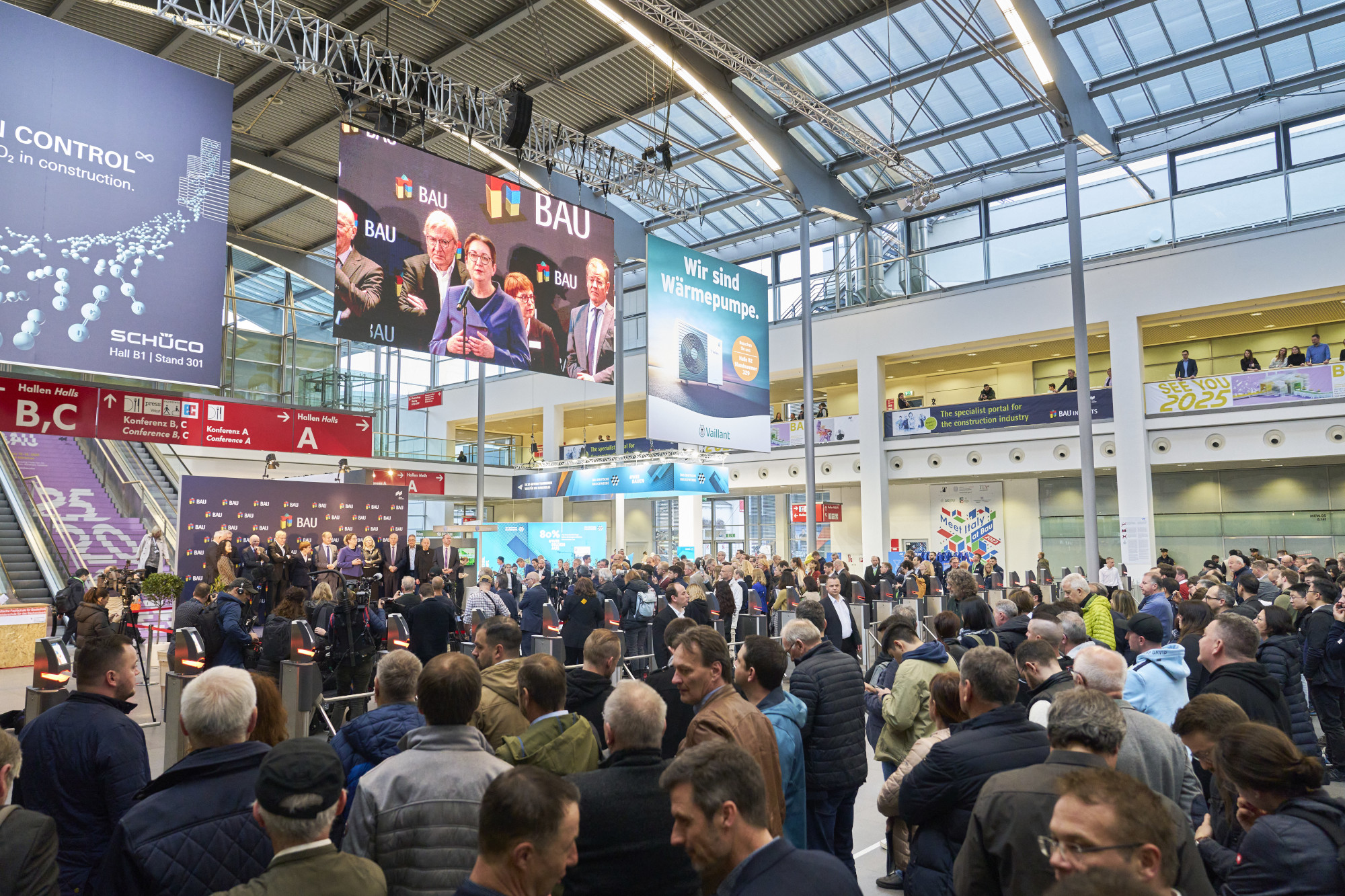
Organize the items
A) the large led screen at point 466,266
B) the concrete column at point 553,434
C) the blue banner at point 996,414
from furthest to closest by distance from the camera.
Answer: the concrete column at point 553,434 < the blue banner at point 996,414 < the large led screen at point 466,266

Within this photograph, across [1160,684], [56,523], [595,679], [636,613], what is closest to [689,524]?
[636,613]

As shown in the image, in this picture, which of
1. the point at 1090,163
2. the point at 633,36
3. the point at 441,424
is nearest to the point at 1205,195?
the point at 1090,163

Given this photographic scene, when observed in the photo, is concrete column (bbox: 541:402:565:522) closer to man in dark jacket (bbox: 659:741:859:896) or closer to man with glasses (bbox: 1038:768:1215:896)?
man in dark jacket (bbox: 659:741:859:896)

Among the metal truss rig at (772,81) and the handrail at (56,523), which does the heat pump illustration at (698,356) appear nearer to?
the metal truss rig at (772,81)

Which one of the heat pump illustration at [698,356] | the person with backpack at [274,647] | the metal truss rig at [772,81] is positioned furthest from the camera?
the heat pump illustration at [698,356]

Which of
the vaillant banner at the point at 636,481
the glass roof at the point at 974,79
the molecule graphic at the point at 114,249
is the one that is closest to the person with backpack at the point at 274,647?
the molecule graphic at the point at 114,249

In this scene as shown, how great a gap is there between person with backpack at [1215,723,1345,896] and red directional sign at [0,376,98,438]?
12675 mm

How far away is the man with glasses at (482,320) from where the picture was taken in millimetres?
11295

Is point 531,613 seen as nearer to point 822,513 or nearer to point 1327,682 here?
point 1327,682

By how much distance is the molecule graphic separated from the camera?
821 cm

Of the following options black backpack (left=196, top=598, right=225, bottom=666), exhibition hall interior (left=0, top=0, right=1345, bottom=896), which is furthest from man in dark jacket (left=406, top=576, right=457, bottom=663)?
black backpack (left=196, top=598, right=225, bottom=666)

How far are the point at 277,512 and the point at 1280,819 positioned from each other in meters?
15.7

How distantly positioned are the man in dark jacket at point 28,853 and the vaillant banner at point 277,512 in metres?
12.1

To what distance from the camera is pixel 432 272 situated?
→ 11188 millimetres
